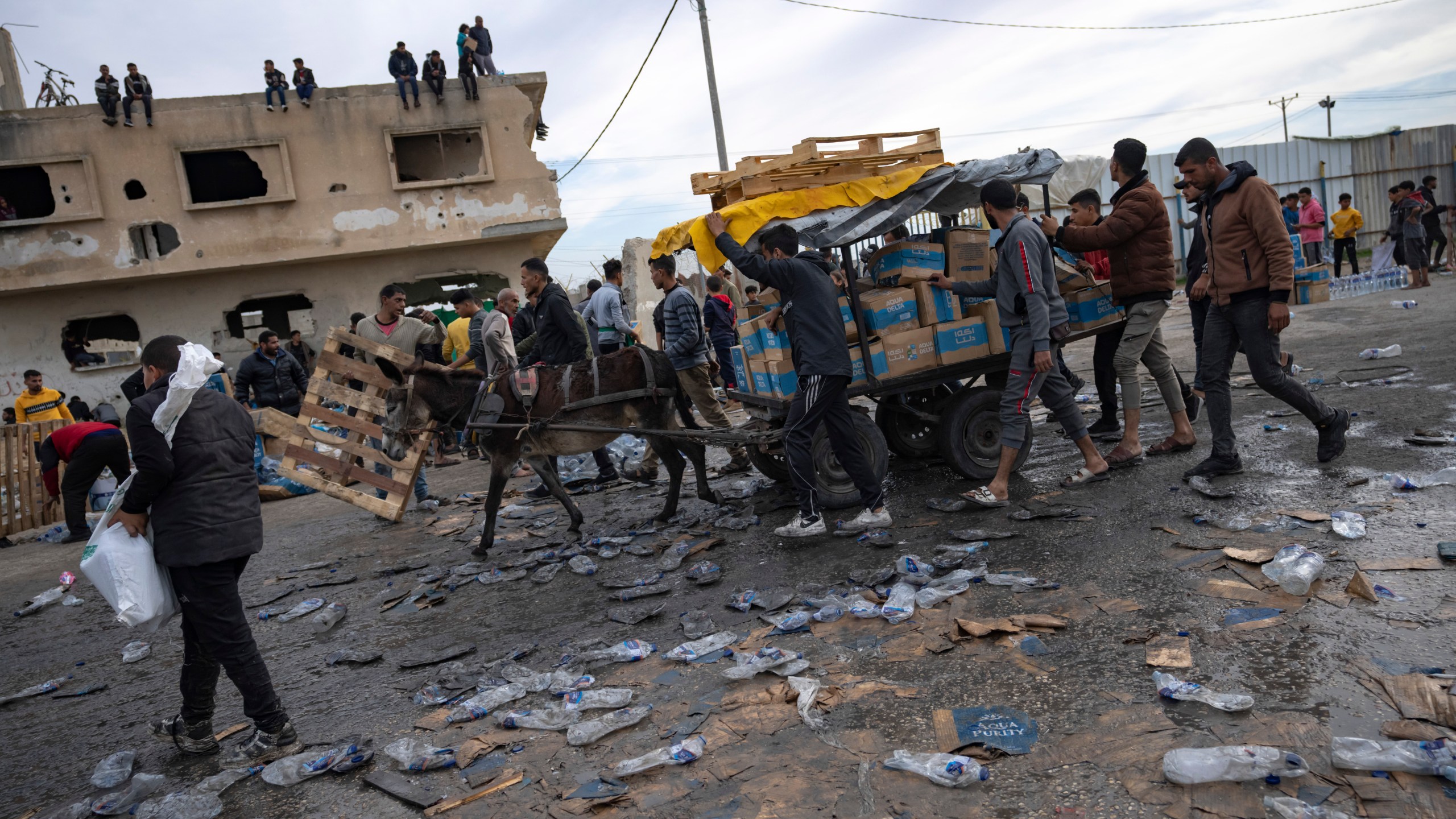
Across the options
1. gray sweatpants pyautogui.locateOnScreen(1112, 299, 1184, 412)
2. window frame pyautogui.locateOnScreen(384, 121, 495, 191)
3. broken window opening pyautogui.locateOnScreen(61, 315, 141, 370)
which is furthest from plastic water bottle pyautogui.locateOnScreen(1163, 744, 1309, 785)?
broken window opening pyautogui.locateOnScreen(61, 315, 141, 370)

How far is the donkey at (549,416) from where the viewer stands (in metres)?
6.98

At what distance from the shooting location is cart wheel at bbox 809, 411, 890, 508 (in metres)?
6.14

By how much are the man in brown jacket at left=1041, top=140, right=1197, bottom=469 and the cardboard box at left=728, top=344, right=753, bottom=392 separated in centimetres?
255

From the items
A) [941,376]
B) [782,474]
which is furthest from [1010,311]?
[782,474]

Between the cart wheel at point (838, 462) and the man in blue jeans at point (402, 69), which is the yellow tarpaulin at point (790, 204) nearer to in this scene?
the cart wheel at point (838, 462)

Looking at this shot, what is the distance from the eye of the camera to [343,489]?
28.3 ft

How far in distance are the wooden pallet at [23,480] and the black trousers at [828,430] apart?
10.5 m

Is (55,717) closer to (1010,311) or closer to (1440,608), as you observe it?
(1010,311)

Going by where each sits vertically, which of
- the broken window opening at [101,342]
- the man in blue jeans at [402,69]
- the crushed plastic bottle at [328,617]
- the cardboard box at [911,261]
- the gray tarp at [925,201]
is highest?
the man in blue jeans at [402,69]

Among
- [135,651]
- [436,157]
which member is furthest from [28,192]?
[135,651]

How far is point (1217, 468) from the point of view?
5621 mm

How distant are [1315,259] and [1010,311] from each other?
1387 cm

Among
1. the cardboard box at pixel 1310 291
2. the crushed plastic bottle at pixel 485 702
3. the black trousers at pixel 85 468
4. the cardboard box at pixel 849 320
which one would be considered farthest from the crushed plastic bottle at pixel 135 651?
the cardboard box at pixel 1310 291

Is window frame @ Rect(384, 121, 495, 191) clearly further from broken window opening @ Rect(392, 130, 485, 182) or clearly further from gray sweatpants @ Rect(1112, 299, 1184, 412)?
gray sweatpants @ Rect(1112, 299, 1184, 412)
